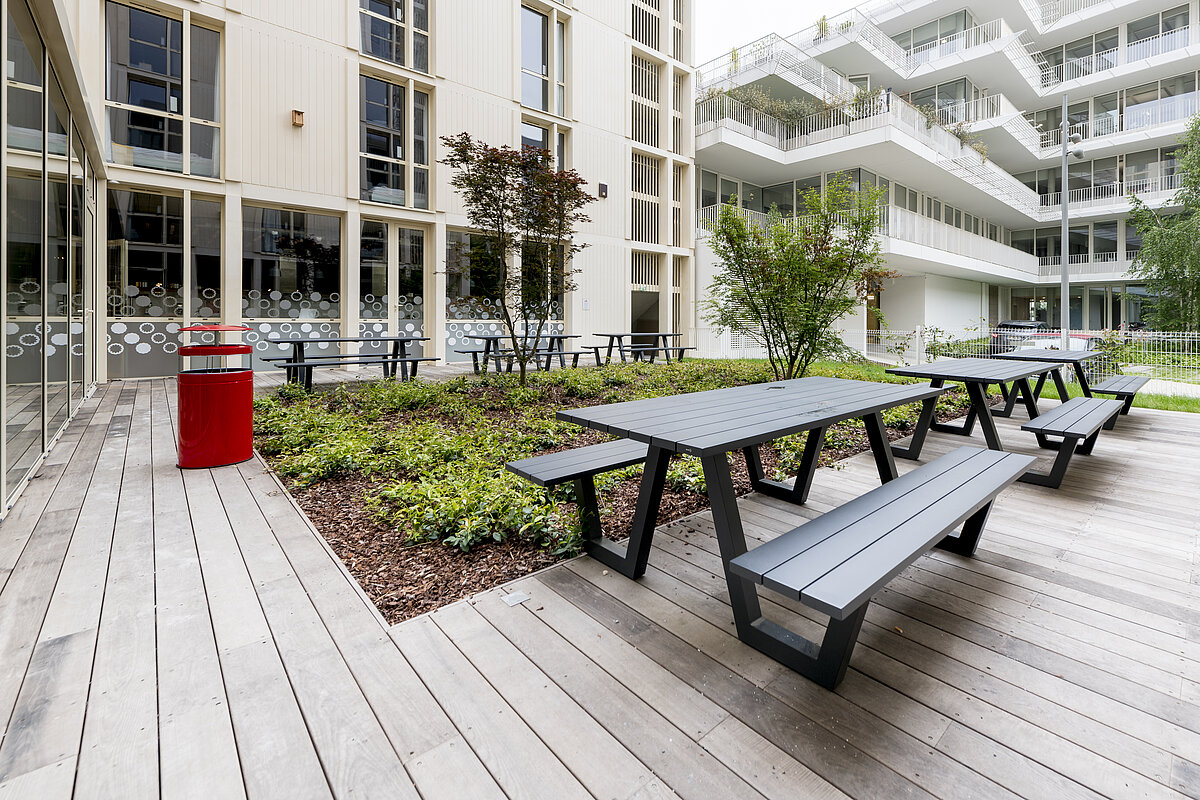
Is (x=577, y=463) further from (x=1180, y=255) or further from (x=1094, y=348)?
(x=1180, y=255)

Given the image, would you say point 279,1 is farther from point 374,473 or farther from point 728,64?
point 728,64

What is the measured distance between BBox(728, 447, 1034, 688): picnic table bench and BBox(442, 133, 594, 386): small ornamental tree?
6592 mm

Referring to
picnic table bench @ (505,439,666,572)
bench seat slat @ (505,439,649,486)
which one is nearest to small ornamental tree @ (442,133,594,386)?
bench seat slat @ (505,439,649,486)

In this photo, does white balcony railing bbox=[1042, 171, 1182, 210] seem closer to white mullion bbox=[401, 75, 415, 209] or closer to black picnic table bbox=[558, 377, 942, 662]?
white mullion bbox=[401, 75, 415, 209]

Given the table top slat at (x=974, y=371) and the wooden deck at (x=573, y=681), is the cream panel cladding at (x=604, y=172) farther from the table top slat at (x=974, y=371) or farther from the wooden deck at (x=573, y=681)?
the wooden deck at (x=573, y=681)

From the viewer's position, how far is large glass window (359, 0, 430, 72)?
12.0m

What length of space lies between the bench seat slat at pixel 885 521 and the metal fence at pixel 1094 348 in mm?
7534

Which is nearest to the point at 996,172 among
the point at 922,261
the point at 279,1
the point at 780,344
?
the point at 922,261

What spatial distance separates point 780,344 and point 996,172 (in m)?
18.7

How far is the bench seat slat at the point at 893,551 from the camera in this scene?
155 centimetres

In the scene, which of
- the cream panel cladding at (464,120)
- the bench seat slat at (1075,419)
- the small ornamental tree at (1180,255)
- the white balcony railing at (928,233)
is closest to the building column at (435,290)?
the cream panel cladding at (464,120)

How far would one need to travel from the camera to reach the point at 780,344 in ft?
30.3

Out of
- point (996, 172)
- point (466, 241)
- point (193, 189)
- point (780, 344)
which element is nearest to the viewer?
point (780, 344)

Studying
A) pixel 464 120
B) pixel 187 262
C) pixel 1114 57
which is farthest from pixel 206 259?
pixel 1114 57
